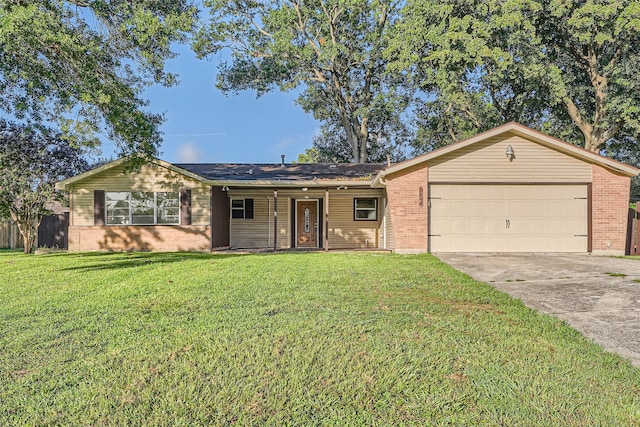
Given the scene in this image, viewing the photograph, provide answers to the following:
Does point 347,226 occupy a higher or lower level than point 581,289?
higher

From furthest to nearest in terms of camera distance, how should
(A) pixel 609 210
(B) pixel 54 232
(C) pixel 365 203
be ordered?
1. (C) pixel 365 203
2. (B) pixel 54 232
3. (A) pixel 609 210

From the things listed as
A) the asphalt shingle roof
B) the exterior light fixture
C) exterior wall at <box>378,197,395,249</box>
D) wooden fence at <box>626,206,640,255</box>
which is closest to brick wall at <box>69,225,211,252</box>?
the asphalt shingle roof

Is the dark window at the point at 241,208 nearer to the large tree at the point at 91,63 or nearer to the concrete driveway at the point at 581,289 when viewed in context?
the large tree at the point at 91,63

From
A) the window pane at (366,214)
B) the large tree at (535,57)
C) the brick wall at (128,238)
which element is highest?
the large tree at (535,57)

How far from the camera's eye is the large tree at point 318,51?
22.0 metres

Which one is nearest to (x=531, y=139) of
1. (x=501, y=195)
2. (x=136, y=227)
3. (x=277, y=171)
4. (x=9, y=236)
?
(x=501, y=195)

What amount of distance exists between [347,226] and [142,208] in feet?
23.9

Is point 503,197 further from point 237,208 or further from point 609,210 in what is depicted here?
point 237,208

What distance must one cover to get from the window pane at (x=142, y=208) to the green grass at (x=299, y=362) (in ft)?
26.5

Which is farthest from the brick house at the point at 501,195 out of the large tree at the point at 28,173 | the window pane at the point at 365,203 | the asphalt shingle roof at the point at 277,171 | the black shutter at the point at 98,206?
the window pane at the point at 365,203

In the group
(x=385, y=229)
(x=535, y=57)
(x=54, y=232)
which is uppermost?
(x=535, y=57)

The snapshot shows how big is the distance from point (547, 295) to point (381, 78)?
19.4 metres

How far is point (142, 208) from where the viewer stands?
13.5 meters

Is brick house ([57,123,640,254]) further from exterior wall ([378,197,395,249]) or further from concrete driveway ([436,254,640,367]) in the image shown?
concrete driveway ([436,254,640,367])
